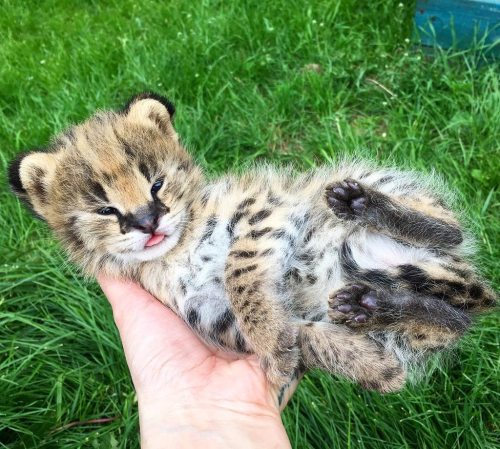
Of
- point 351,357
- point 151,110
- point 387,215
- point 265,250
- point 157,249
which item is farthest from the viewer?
point 151,110

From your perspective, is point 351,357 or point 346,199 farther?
point 346,199

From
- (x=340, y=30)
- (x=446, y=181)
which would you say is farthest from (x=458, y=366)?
(x=340, y=30)

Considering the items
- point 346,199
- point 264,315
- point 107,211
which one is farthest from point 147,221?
point 346,199

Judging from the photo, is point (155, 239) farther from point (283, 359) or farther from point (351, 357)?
point (351, 357)

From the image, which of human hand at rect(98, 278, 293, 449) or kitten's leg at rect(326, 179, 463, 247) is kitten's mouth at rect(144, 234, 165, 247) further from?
kitten's leg at rect(326, 179, 463, 247)

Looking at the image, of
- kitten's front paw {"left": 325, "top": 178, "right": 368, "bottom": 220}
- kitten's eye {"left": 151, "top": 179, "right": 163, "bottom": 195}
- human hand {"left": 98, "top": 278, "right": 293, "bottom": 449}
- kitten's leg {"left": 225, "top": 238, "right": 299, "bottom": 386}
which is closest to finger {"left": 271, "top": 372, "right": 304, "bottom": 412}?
human hand {"left": 98, "top": 278, "right": 293, "bottom": 449}

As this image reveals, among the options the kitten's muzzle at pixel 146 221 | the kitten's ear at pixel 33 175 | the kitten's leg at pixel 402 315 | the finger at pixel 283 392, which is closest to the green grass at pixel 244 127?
the finger at pixel 283 392

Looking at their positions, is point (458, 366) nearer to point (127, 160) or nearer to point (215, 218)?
point (215, 218)
